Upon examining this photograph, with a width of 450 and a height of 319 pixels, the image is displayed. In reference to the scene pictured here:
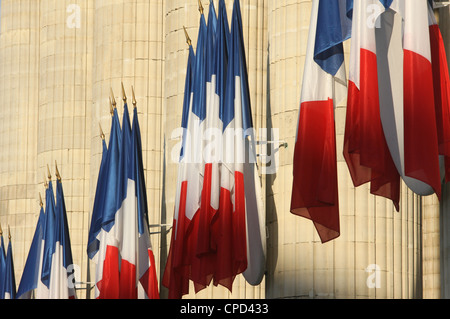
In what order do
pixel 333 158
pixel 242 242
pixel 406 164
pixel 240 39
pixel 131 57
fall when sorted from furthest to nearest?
pixel 131 57 → pixel 240 39 → pixel 242 242 → pixel 333 158 → pixel 406 164

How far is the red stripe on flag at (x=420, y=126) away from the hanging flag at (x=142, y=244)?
12.1 m

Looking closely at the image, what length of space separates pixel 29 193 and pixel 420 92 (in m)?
28.7

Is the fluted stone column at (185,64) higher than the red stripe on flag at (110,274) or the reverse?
higher

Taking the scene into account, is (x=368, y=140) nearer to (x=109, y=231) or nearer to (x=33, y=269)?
(x=109, y=231)

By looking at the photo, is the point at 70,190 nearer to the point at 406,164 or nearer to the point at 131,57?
the point at 131,57

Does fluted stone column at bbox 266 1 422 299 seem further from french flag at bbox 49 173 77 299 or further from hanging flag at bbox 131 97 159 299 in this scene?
french flag at bbox 49 173 77 299

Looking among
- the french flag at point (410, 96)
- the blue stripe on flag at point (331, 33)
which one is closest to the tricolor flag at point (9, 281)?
the blue stripe on flag at point (331, 33)

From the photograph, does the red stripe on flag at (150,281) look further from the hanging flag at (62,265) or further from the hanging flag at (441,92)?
the hanging flag at (441,92)

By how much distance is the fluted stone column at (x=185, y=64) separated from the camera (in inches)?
1224

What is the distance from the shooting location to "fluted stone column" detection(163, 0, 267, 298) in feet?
102

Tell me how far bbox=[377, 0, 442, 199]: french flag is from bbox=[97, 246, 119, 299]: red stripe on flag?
11.8 meters

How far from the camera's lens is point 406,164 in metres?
19.7

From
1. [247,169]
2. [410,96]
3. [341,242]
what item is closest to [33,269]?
[247,169]

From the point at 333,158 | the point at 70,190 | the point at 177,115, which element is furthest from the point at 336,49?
the point at 70,190
